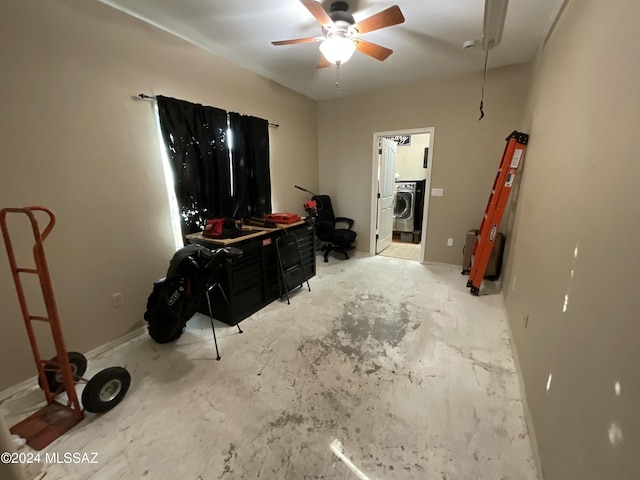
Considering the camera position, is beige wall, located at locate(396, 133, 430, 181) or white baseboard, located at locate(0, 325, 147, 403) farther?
beige wall, located at locate(396, 133, 430, 181)

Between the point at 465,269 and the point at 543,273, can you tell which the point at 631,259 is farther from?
the point at 465,269

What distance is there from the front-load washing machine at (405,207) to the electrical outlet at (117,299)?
4738 mm

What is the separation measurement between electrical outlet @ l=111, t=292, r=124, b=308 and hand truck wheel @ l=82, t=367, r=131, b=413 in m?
0.76

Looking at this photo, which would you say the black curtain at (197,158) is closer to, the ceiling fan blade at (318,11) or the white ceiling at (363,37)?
the white ceiling at (363,37)

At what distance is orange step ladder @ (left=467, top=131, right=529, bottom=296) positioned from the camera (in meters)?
2.69

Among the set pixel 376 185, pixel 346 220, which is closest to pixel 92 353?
pixel 346 220

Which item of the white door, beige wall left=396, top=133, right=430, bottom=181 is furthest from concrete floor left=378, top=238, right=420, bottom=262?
beige wall left=396, top=133, right=430, bottom=181

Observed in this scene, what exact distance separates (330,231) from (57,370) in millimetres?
3320

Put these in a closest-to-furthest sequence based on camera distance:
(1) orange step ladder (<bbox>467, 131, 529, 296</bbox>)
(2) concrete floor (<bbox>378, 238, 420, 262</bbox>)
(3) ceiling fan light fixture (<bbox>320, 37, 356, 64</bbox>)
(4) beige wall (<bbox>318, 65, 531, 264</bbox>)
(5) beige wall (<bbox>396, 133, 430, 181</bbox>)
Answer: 1. (3) ceiling fan light fixture (<bbox>320, 37, 356, 64</bbox>)
2. (1) orange step ladder (<bbox>467, 131, 529, 296</bbox>)
3. (4) beige wall (<bbox>318, 65, 531, 264</bbox>)
4. (2) concrete floor (<bbox>378, 238, 420, 262</bbox>)
5. (5) beige wall (<bbox>396, 133, 430, 181</bbox>)

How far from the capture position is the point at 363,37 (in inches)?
97.9

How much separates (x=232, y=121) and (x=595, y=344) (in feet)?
10.8

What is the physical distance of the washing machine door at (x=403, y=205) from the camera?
535cm

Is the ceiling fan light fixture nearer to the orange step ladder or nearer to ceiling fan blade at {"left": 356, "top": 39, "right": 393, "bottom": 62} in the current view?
ceiling fan blade at {"left": 356, "top": 39, "right": 393, "bottom": 62}

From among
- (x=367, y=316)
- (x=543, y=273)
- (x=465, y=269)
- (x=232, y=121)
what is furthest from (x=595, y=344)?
(x=232, y=121)
